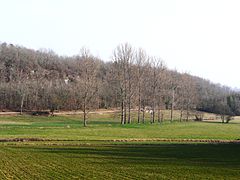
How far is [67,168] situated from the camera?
25.3 meters

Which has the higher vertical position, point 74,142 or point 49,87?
point 49,87

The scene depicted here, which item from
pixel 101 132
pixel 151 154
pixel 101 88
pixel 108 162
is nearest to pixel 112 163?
pixel 108 162

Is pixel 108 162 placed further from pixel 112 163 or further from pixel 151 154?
pixel 151 154

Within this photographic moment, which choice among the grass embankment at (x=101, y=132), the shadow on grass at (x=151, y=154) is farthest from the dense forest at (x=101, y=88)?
the shadow on grass at (x=151, y=154)

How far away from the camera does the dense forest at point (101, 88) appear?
88.0 metres

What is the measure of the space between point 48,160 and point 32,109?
95091 mm

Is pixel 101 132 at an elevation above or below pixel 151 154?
above

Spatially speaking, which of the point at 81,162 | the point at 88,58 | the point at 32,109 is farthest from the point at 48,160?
the point at 32,109

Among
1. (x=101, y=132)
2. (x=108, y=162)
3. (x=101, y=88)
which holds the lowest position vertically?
(x=108, y=162)

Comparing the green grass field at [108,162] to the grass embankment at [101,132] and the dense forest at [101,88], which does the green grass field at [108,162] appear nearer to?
the grass embankment at [101,132]

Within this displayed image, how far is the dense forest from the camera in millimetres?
88000

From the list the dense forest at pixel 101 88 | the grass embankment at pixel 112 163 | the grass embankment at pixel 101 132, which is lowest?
the grass embankment at pixel 112 163

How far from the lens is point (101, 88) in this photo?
134000mm

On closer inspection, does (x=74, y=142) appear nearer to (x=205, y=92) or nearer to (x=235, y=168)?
(x=235, y=168)
